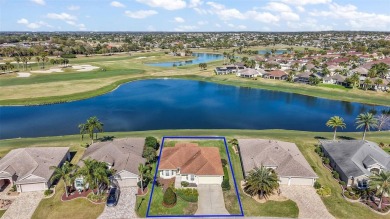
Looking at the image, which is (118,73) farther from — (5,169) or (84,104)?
(5,169)

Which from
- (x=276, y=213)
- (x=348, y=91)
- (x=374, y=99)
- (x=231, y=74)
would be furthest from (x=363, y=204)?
(x=231, y=74)

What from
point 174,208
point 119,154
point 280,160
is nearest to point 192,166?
point 174,208

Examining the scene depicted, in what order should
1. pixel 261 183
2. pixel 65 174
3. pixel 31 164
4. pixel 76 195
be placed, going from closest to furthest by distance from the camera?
pixel 261 183 < pixel 65 174 < pixel 76 195 < pixel 31 164

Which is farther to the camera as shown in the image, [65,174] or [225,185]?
[225,185]

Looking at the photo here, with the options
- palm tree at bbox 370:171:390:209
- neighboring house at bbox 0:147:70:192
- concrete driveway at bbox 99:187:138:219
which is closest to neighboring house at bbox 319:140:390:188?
palm tree at bbox 370:171:390:209

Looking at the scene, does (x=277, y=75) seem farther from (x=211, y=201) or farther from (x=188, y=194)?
(x=188, y=194)

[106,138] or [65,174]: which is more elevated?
[65,174]

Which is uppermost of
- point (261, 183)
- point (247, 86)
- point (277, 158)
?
point (247, 86)
